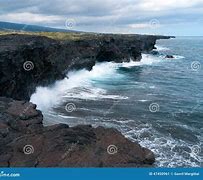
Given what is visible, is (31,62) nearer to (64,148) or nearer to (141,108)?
(141,108)

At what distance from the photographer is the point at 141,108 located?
47.7m

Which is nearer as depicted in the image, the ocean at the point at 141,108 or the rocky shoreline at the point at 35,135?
the rocky shoreline at the point at 35,135

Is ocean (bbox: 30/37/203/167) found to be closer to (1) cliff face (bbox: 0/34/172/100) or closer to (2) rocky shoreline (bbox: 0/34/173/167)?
(1) cliff face (bbox: 0/34/172/100)

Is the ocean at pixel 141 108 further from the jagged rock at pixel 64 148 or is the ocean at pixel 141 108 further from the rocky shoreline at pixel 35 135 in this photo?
the jagged rock at pixel 64 148

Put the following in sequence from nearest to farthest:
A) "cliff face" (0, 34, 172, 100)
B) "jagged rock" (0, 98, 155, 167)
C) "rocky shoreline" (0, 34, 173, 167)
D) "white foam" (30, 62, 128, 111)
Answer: "jagged rock" (0, 98, 155, 167), "rocky shoreline" (0, 34, 173, 167), "cliff face" (0, 34, 172, 100), "white foam" (30, 62, 128, 111)

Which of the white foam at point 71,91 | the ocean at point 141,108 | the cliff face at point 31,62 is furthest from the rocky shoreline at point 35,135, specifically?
the ocean at point 141,108

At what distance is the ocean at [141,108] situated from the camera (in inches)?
1279

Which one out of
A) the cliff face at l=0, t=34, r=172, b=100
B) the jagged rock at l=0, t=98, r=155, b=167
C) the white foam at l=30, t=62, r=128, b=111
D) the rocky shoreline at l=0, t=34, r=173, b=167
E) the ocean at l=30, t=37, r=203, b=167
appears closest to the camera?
the jagged rock at l=0, t=98, r=155, b=167

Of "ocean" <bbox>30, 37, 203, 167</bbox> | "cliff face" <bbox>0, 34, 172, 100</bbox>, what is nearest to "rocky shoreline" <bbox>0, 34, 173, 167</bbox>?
"cliff face" <bbox>0, 34, 172, 100</bbox>

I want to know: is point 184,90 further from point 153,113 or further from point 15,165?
point 15,165

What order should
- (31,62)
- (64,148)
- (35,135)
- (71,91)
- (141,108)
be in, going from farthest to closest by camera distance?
(71,91)
(141,108)
(31,62)
(35,135)
(64,148)

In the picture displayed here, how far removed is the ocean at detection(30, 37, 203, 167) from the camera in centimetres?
3249

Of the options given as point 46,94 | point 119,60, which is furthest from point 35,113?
point 119,60

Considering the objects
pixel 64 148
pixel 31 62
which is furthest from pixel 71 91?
pixel 64 148
